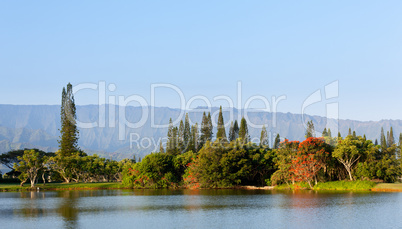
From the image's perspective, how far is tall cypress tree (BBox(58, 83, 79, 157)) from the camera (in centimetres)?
7462

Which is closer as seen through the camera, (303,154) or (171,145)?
(303,154)

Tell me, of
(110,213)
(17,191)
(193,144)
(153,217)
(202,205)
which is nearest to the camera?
(153,217)

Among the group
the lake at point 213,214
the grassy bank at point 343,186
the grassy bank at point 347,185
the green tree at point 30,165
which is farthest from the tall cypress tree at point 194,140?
the lake at point 213,214

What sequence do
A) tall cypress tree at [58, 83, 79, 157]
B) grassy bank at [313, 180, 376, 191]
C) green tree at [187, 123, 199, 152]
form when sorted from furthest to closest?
1. green tree at [187, 123, 199, 152]
2. tall cypress tree at [58, 83, 79, 157]
3. grassy bank at [313, 180, 376, 191]

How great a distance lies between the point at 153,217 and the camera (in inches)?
1179

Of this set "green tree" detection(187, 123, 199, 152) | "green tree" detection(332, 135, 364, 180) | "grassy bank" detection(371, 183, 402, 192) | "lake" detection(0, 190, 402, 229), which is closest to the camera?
"lake" detection(0, 190, 402, 229)

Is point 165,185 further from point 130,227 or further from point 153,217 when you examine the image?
point 130,227

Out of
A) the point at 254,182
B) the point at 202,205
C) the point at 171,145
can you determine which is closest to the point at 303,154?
the point at 254,182

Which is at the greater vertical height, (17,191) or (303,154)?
(303,154)

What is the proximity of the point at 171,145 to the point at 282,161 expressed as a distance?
3302 centimetres

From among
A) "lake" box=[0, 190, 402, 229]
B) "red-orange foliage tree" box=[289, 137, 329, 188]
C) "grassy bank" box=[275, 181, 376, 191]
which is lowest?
"grassy bank" box=[275, 181, 376, 191]

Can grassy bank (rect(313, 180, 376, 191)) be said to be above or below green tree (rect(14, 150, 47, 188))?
below

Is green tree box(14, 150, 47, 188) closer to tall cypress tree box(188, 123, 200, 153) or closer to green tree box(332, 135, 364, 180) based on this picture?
tall cypress tree box(188, 123, 200, 153)

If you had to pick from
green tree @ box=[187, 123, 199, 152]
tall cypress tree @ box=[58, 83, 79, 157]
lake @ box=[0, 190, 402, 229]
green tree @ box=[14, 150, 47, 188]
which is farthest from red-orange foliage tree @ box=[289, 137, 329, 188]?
tall cypress tree @ box=[58, 83, 79, 157]
